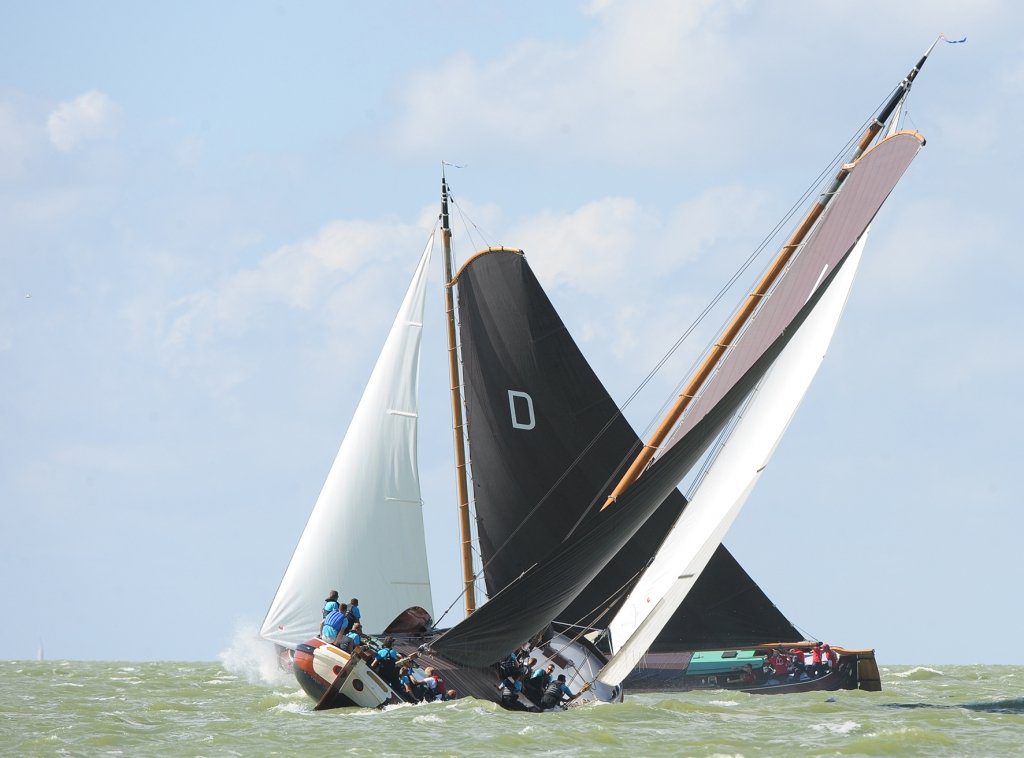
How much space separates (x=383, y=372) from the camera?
3659cm

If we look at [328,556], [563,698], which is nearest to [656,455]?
[563,698]

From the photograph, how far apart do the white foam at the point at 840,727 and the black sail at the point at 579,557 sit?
15.5 feet

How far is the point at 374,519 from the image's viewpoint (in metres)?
35.0

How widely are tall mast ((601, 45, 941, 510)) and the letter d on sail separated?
172 inches

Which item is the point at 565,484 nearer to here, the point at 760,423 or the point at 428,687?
the point at 760,423

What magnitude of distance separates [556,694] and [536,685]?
406mm

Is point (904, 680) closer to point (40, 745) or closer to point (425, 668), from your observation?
point (425, 668)

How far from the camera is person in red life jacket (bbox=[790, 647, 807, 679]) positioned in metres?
35.3

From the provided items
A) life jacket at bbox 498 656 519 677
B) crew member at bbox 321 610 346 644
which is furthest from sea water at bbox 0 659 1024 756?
crew member at bbox 321 610 346 644

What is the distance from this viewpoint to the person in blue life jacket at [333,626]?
28547 mm

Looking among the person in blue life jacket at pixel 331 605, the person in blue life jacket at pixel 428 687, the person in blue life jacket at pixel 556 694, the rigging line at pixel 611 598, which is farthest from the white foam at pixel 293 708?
the rigging line at pixel 611 598

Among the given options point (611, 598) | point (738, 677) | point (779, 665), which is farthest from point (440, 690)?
point (779, 665)

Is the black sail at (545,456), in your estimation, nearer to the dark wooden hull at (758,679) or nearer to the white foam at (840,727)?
the dark wooden hull at (758,679)

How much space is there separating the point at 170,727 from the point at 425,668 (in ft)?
15.5
